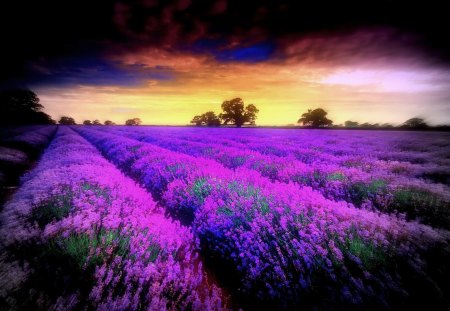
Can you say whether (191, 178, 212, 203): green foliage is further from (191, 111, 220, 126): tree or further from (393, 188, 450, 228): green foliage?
(191, 111, 220, 126): tree

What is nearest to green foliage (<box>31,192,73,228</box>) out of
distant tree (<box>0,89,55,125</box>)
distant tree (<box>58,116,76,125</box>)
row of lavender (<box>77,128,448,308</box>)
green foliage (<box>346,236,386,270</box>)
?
row of lavender (<box>77,128,448,308</box>)

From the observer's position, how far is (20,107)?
195ft

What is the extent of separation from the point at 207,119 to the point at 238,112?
27013 mm

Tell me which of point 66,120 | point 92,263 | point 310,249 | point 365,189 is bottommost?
point 66,120

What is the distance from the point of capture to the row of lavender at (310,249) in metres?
1.60

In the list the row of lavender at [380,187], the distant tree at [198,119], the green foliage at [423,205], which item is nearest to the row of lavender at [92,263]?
the row of lavender at [380,187]

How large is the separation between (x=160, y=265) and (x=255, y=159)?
591cm

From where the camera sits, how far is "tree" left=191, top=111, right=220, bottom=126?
3156 inches

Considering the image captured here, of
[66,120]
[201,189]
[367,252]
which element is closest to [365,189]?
[367,252]

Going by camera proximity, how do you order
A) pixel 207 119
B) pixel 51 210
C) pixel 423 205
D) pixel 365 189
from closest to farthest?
pixel 51 210 → pixel 423 205 → pixel 365 189 → pixel 207 119

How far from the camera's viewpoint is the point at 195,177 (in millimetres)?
4906

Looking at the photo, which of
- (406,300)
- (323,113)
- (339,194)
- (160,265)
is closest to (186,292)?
(160,265)

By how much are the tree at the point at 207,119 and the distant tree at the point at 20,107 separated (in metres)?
49.3

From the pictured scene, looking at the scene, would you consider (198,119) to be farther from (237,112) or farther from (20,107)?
(20,107)
